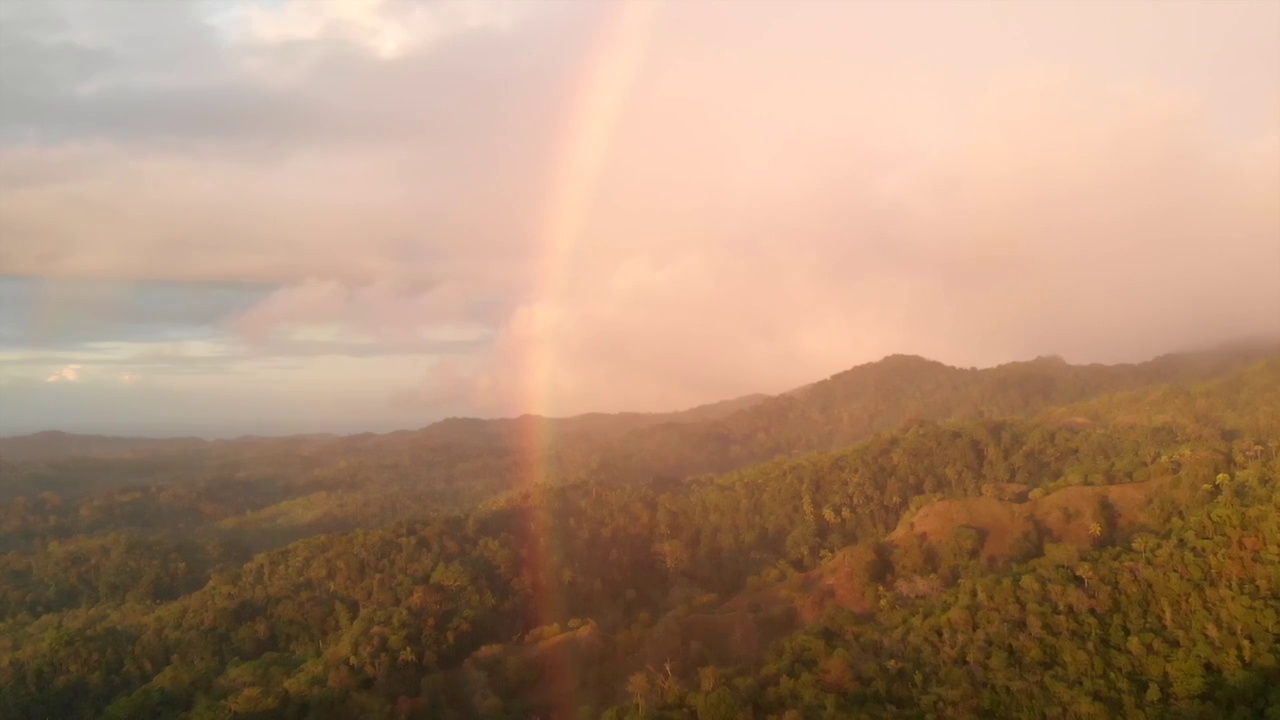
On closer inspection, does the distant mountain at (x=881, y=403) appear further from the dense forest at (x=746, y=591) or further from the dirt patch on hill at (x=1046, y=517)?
the dirt patch on hill at (x=1046, y=517)

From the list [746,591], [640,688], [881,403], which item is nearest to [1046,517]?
[746,591]

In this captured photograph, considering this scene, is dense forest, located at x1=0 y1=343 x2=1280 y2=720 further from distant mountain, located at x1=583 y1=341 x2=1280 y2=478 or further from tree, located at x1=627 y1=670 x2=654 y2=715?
distant mountain, located at x1=583 y1=341 x2=1280 y2=478

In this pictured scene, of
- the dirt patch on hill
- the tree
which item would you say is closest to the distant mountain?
the dirt patch on hill

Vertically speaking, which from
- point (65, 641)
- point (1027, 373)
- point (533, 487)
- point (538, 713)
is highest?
point (1027, 373)

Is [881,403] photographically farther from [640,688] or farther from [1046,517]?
[640,688]

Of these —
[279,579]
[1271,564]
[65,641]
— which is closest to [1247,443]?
[1271,564]

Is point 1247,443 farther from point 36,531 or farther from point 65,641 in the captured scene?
A: point 36,531
